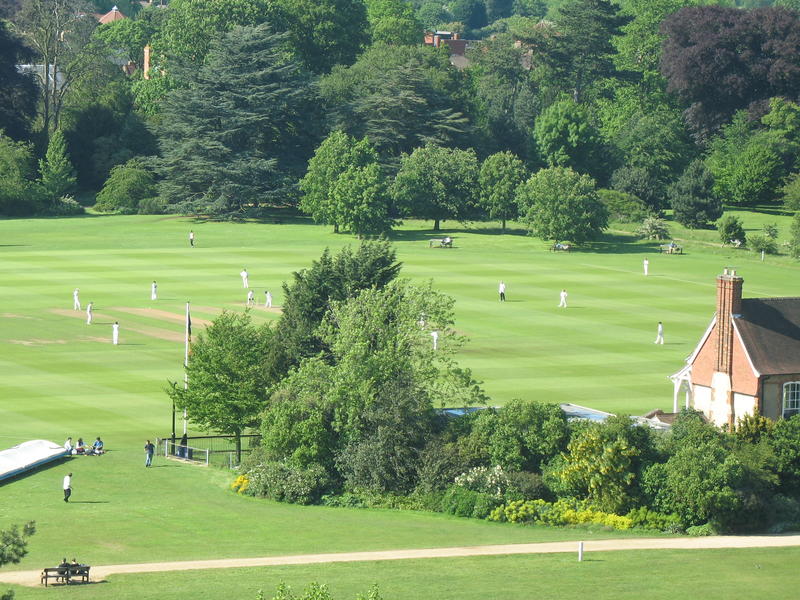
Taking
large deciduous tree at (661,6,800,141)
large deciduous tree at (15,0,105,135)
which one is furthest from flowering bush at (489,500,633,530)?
large deciduous tree at (15,0,105,135)

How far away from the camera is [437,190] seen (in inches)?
5054

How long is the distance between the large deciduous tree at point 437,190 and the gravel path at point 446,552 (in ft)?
275

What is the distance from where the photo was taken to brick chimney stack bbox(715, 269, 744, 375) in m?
53.3

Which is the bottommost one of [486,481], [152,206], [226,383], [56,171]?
[486,481]

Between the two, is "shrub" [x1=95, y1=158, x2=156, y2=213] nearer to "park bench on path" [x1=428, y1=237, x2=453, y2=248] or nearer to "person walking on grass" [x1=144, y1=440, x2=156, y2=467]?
"park bench on path" [x1=428, y1=237, x2=453, y2=248]

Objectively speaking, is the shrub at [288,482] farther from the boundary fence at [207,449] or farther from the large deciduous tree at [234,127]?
the large deciduous tree at [234,127]

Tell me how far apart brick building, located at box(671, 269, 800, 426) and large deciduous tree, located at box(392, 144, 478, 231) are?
243ft

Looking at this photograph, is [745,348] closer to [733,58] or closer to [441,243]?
[441,243]

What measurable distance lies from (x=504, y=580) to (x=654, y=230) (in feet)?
288

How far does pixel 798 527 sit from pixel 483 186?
276 feet

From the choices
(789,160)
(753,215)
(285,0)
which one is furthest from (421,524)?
(285,0)

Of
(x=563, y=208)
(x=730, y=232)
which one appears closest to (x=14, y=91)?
(x=563, y=208)

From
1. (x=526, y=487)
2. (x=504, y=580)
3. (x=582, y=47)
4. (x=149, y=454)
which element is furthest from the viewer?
(x=582, y=47)

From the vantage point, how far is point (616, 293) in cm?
9438
